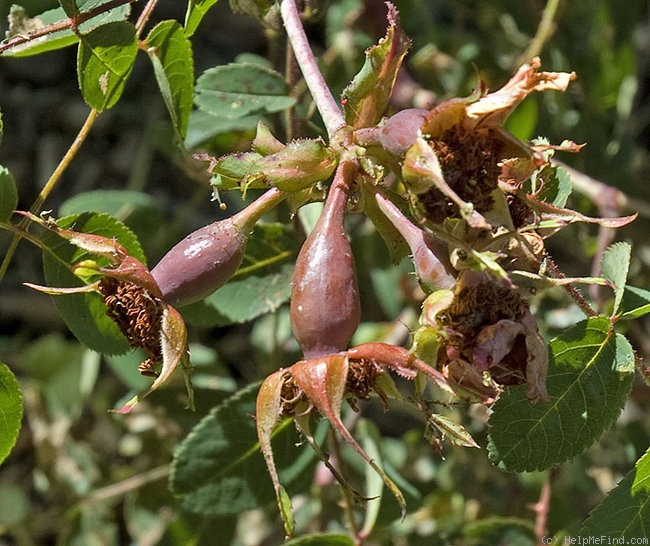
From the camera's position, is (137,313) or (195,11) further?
(195,11)

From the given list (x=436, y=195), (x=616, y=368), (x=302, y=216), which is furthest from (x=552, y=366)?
(x=302, y=216)

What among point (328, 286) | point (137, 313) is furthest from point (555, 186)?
point (137, 313)

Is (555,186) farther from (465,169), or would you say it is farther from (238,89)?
(238,89)

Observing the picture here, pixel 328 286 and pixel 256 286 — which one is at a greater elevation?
pixel 328 286

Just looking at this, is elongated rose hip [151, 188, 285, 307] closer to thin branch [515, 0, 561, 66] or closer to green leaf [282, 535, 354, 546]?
green leaf [282, 535, 354, 546]

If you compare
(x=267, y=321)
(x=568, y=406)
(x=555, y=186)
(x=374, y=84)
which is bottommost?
(x=267, y=321)

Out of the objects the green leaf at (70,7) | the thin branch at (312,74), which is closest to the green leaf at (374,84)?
the thin branch at (312,74)

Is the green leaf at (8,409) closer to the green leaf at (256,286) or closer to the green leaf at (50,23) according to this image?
the green leaf at (256,286)
